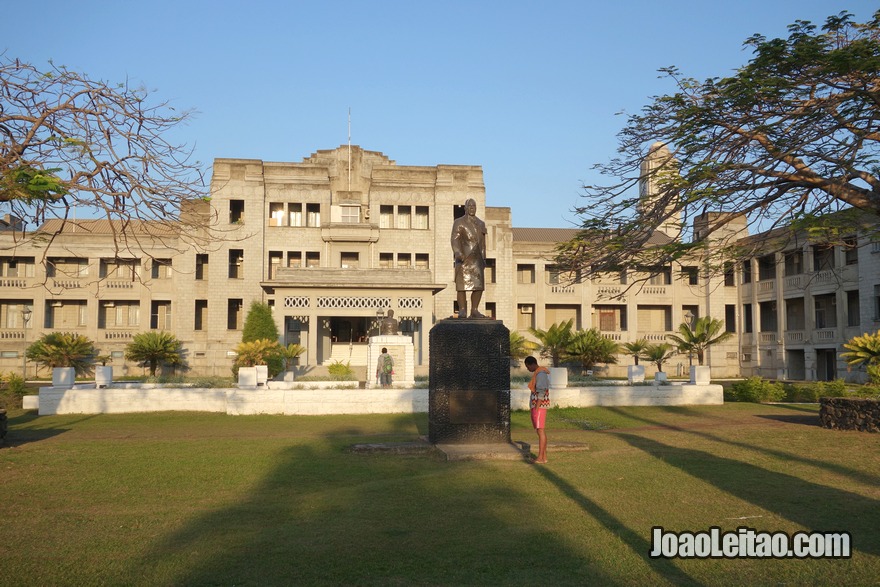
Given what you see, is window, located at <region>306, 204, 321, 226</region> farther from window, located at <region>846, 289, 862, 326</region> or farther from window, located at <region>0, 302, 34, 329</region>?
window, located at <region>846, 289, 862, 326</region>

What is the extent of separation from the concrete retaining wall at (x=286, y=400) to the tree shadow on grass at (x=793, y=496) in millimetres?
10094

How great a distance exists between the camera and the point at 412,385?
2416 centimetres

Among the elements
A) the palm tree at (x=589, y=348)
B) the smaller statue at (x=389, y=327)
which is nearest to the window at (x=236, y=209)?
the palm tree at (x=589, y=348)

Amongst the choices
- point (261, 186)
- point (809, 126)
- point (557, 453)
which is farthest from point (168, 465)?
point (261, 186)

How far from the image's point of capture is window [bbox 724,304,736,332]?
50.6m

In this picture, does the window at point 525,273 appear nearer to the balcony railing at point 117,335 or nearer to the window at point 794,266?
the window at point 794,266

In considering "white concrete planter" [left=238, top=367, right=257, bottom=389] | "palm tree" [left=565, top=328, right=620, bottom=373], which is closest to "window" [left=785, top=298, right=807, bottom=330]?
"palm tree" [left=565, top=328, right=620, bottom=373]

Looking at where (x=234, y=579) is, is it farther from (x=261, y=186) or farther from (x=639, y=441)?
(x=261, y=186)

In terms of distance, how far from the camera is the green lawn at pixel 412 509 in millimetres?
6121

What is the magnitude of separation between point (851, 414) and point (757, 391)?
9.07 m

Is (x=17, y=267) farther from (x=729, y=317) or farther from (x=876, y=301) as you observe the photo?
(x=876, y=301)

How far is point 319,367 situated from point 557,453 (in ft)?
87.8

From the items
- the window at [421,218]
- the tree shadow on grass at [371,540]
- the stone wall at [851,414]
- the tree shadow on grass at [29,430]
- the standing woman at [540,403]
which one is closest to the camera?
the tree shadow on grass at [371,540]

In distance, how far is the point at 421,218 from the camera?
1857 inches
